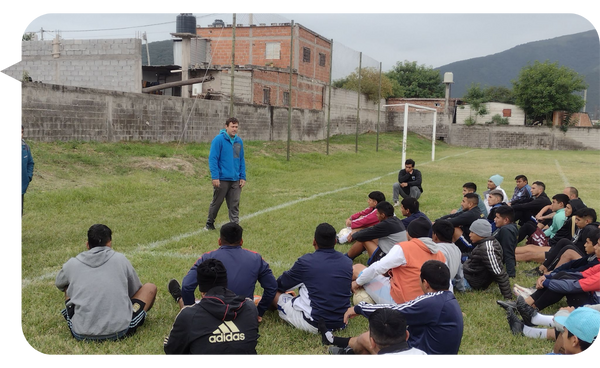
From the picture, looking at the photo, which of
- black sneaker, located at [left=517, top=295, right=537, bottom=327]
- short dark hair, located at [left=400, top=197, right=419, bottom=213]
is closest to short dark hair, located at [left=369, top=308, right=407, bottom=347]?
black sneaker, located at [left=517, top=295, right=537, bottom=327]

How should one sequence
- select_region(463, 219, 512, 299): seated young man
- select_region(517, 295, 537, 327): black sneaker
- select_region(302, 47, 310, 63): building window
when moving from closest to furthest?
select_region(517, 295, 537, 327): black sneaker
select_region(463, 219, 512, 299): seated young man
select_region(302, 47, 310, 63): building window

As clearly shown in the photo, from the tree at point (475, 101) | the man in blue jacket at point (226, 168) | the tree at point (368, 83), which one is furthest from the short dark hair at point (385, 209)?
the tree at point (475, 101)

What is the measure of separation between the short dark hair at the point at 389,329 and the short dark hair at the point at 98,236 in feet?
8.25

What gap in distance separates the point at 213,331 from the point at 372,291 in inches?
96.3

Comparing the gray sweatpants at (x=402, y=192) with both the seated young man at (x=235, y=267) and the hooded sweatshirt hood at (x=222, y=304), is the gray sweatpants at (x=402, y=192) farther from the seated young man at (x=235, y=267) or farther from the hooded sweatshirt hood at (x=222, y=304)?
the hooded sweatshirt hood at (x=222, y=304)

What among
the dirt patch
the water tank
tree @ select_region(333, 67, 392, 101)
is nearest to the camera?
the dirt patch

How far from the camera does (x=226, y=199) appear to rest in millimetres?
8781

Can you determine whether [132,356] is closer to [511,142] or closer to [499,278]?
[499,278]

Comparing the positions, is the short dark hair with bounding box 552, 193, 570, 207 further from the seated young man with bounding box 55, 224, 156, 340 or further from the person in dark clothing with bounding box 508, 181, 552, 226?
the seated young man with bounding box 55, 224, 156, 340

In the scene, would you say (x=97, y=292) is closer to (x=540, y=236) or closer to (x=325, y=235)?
(x=325, y=235)

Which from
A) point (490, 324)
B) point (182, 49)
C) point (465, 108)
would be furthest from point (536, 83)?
point (490, 324)

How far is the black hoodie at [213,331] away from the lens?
329cm

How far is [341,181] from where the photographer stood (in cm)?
1670

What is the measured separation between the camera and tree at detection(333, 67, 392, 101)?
46.7 metres
